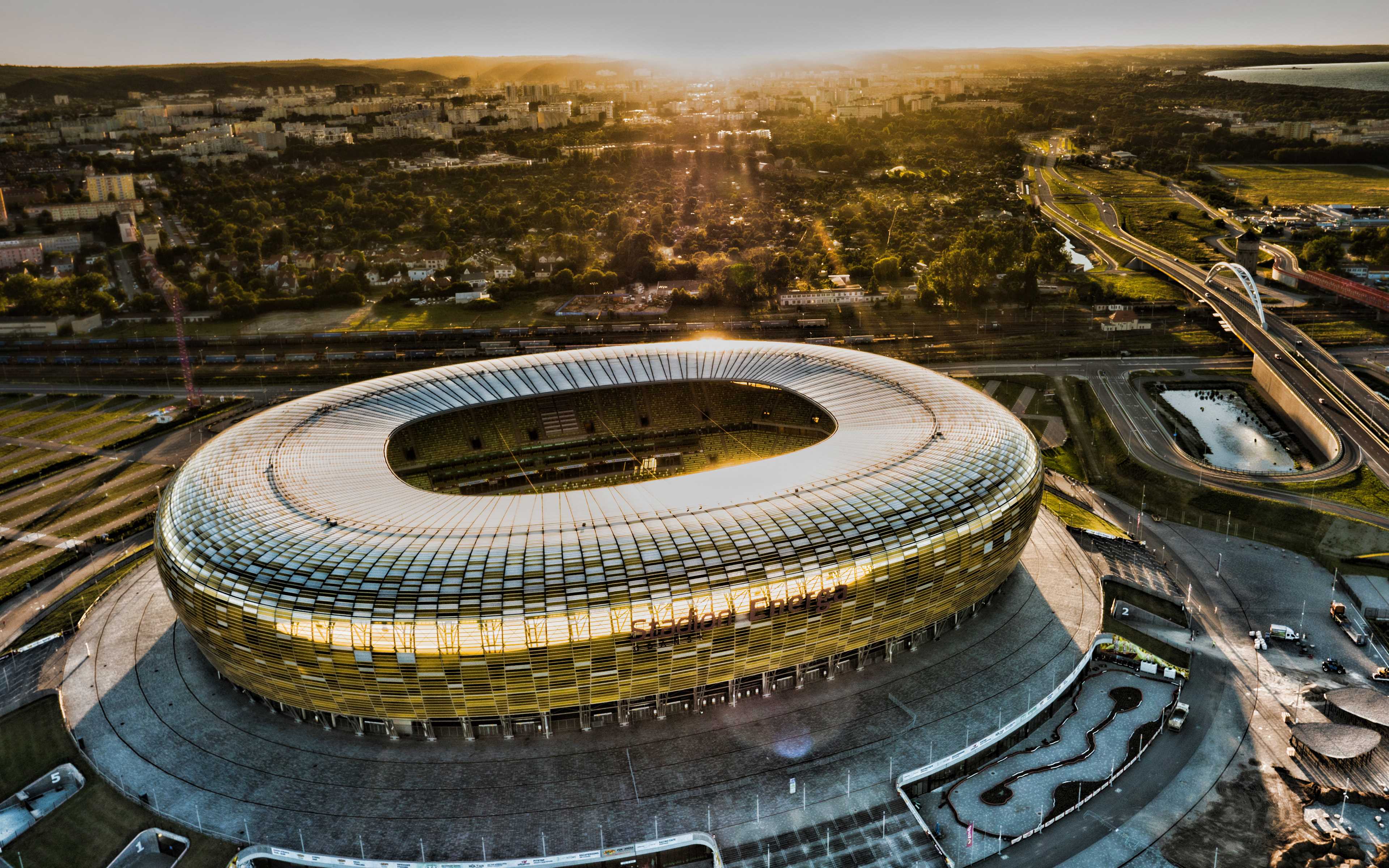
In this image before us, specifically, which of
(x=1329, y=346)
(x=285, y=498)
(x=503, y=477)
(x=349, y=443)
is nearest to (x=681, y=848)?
(x=285, y=498)

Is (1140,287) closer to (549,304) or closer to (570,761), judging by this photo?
(549,304)

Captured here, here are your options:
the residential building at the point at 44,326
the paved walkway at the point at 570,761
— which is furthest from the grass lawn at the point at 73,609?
the residential building at the point at 44,326

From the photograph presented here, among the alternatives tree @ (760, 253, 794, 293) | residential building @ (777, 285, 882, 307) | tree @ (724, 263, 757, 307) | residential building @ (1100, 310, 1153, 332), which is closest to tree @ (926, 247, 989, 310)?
residential building @ (777, 285, 882, 307)

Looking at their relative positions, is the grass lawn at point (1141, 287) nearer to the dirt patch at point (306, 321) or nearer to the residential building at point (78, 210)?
the dirt patch at point (306, 321)

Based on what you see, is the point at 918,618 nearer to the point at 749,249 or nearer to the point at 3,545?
the point at 3,545

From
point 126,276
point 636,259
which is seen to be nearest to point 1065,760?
point 636,259

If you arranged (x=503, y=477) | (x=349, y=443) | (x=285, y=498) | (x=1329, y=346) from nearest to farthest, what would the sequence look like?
1. (x=285, y=498)
2. (x=349, y=443)
3. (x=503, y=477)
4. (x=1329, y=346)
